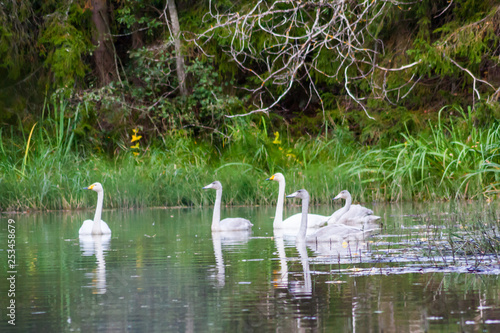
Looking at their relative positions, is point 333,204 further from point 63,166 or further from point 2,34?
point 2,34

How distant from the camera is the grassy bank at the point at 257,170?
18.8 metres

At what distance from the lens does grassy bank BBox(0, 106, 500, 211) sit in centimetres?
1877

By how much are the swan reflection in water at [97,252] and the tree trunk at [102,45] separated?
12536 mm

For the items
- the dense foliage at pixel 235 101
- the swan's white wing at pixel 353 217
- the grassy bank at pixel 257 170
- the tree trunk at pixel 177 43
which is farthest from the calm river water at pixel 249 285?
the tree trunk at pixel 177 43

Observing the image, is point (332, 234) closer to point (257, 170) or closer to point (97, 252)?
point (97, 252)

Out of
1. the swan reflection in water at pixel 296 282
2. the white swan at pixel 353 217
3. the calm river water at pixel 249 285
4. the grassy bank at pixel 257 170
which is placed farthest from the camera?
the grassy bank at pixel 257 170

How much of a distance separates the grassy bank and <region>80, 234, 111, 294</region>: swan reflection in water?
6407mm

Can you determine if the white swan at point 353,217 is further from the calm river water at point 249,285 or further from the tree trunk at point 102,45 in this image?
the tree trunk at point 102,45

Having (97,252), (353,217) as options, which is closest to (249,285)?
(97,252)

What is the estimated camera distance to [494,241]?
8.67 m

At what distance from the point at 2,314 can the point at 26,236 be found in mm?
6679

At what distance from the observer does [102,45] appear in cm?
2533

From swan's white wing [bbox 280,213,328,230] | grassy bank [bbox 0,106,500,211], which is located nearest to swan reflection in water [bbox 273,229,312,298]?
swan's white wing [bbox 280,213,328,230]

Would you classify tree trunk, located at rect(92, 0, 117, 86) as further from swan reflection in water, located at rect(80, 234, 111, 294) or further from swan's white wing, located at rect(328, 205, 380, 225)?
swan's white wing, located at rect(328, 205, 380, 225)
